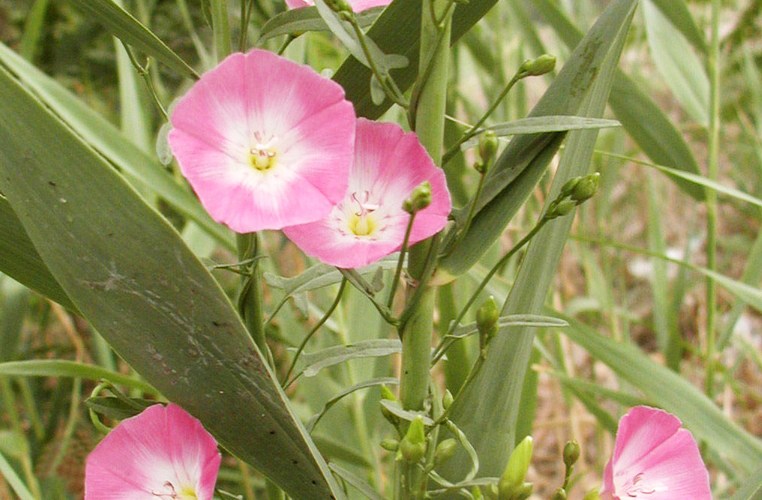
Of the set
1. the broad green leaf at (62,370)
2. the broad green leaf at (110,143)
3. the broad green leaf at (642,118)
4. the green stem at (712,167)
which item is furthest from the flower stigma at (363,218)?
the green stem at (712,167)

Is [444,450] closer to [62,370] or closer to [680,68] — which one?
[62,370]

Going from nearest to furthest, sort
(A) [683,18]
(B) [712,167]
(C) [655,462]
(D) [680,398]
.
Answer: (C) [655,462] → (D) [680,398] → (A) [683,18] → (B) [712,167]

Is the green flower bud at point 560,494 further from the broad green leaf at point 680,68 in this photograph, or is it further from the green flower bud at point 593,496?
the broad green leaf at point 680,68

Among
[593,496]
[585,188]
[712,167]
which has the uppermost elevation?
[712,167]

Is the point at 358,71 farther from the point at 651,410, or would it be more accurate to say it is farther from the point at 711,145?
the point at 711,145

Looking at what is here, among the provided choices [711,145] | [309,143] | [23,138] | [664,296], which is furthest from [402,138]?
[664,296]

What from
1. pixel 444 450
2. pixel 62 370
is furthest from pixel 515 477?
→ pixel 62 370

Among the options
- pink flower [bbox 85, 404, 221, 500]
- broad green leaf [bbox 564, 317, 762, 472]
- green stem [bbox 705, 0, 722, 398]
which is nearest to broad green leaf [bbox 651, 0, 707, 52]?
green stem [bbox 705, 0, 722, 398]
